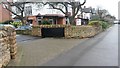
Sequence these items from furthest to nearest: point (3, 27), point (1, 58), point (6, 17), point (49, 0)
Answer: point (6, 17)
point (49, 0)
point (3, 27)
point (1, 58)

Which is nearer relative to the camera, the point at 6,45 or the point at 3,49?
the point at 3,49

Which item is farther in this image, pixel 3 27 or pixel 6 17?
pixel 6 17

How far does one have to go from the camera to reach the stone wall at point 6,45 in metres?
7.25

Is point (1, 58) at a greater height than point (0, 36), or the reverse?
point (0, 36)

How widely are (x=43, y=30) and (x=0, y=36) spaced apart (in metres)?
14.3

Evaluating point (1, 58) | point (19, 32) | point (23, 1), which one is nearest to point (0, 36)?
point (1, 58)

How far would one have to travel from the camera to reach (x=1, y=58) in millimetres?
6984

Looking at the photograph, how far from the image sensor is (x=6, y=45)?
796cm

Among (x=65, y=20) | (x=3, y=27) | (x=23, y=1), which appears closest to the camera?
(x=3, y=27)

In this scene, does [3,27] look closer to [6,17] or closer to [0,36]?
[0,36]

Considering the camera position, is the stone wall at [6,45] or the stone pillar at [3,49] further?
the stone wall at [6,45]

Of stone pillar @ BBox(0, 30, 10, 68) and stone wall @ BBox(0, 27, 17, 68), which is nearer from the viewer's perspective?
stone pillar @ BBox(0, 30, 10, 68)

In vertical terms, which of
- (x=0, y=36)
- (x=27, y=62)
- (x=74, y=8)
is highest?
(x=74, y=8)

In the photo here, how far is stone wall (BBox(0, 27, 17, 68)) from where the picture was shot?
286 inches
